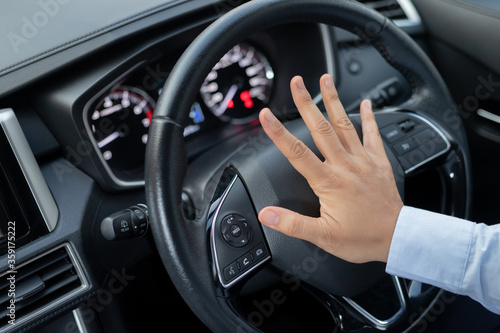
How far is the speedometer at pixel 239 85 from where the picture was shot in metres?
1.30

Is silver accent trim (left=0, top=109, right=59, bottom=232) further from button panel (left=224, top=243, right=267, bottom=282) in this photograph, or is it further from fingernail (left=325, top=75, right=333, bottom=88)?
fingernail (left=325, top=75, right=333, bottom=88)

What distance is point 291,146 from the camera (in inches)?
28.1

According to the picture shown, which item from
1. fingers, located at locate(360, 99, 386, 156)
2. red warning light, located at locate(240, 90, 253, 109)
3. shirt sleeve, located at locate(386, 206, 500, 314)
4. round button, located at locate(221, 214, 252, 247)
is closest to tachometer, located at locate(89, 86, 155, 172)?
red warning light, located at locate(240, 90, 253, 109)

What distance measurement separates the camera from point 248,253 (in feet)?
2.64

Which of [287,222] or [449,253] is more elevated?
[287,222]

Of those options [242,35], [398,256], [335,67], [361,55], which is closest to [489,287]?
[398,256]

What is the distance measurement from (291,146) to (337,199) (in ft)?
0.36

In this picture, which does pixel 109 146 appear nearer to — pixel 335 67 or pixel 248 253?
pixel 248 253

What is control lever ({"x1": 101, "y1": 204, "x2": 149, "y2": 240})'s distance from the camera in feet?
2.78

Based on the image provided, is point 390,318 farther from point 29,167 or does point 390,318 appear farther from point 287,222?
point 29,167

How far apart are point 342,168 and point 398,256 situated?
6.0 inches

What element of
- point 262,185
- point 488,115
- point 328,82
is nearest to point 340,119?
point 328,82

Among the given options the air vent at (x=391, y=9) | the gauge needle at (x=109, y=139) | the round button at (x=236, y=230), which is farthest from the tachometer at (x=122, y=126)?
the air vent at (x=391, y=9)

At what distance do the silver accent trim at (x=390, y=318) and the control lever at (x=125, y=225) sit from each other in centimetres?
36
